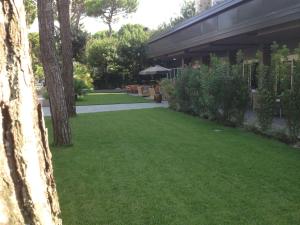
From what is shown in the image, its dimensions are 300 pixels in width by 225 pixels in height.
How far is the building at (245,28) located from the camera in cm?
1134

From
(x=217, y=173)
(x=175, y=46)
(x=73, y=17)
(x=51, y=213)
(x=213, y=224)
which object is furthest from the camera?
(x=73, y=17)

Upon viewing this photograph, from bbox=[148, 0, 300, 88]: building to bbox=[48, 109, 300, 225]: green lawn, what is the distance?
361 centimetres

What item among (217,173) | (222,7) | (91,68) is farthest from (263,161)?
(91,68)

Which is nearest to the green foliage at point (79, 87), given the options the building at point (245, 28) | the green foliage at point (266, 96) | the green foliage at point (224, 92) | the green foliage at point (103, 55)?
the building at point (245, 28)

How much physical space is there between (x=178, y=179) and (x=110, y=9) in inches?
2120

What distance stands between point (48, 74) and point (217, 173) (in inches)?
173

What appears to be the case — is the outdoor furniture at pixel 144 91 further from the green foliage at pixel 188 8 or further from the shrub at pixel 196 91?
the green foliage at pixel 188 8

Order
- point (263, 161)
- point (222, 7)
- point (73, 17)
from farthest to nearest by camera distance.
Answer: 1. point (73, 17)
2. point (222, 7)
3. point (263, 161)

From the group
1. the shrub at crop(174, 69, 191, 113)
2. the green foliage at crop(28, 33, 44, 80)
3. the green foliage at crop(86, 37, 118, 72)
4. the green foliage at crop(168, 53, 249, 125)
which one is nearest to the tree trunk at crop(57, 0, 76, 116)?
the shrub at crop(174, 69, 191, 113)

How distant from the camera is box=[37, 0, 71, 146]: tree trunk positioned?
8.09m

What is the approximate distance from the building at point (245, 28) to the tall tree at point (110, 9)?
108ft

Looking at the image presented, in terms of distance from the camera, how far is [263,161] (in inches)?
282

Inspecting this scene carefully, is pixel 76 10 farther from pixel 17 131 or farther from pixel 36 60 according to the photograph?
pixel 17 131

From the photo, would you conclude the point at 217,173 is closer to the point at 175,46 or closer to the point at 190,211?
the point at 190,211
